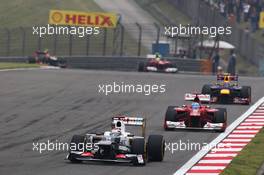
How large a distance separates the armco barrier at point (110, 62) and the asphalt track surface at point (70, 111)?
10.5 metres

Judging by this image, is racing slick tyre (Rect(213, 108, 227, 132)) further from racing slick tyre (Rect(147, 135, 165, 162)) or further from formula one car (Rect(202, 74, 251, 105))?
formula one car (Rect(202, 74, 251, 105))

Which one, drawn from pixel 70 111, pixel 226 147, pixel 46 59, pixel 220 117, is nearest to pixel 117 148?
pixel 226 147

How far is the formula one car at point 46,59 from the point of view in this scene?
165ft

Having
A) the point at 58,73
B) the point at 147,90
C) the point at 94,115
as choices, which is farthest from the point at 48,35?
the point at 94,115

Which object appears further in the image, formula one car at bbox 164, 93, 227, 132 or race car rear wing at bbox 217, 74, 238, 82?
race car rear wing at bbox 217, 74, 238, 82

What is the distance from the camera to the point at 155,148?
15.7 metres

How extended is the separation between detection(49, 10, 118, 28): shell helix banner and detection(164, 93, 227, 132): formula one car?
34.0m

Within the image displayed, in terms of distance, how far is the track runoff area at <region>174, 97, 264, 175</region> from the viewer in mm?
15086

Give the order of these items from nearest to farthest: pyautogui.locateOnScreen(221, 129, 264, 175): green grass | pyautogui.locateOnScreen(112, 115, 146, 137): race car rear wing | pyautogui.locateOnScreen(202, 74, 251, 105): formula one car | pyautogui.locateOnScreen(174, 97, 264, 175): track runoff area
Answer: pyautogui.locateOnScreen(221, 129, 264, 175): green grass
pyautogui.locateOnScreen(174, 97, 264, 175): track runoff area
pyautogui.locateOnScreen(112, 115, 146, 137): race car rear wing
pyautogui.locateOnScreen(202, 74, 251, 105): formula one car

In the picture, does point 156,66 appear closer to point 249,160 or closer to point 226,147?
point 226,147

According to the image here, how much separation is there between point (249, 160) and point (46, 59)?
3486 centimetres

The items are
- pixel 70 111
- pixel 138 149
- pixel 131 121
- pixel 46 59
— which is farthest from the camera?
pixel 46 59

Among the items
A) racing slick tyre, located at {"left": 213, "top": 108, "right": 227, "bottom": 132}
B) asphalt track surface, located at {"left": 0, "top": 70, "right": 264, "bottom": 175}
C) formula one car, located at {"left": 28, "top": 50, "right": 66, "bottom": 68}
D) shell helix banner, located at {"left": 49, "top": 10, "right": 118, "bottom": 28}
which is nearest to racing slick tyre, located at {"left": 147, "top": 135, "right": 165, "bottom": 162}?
asphalt track surface, located at {"left": 0, "top": 70, "right": 264, "bottom": 175}

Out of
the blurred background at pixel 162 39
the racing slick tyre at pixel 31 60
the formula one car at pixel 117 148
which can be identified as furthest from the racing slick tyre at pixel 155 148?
the racing slick tyre at pixel 31 60
